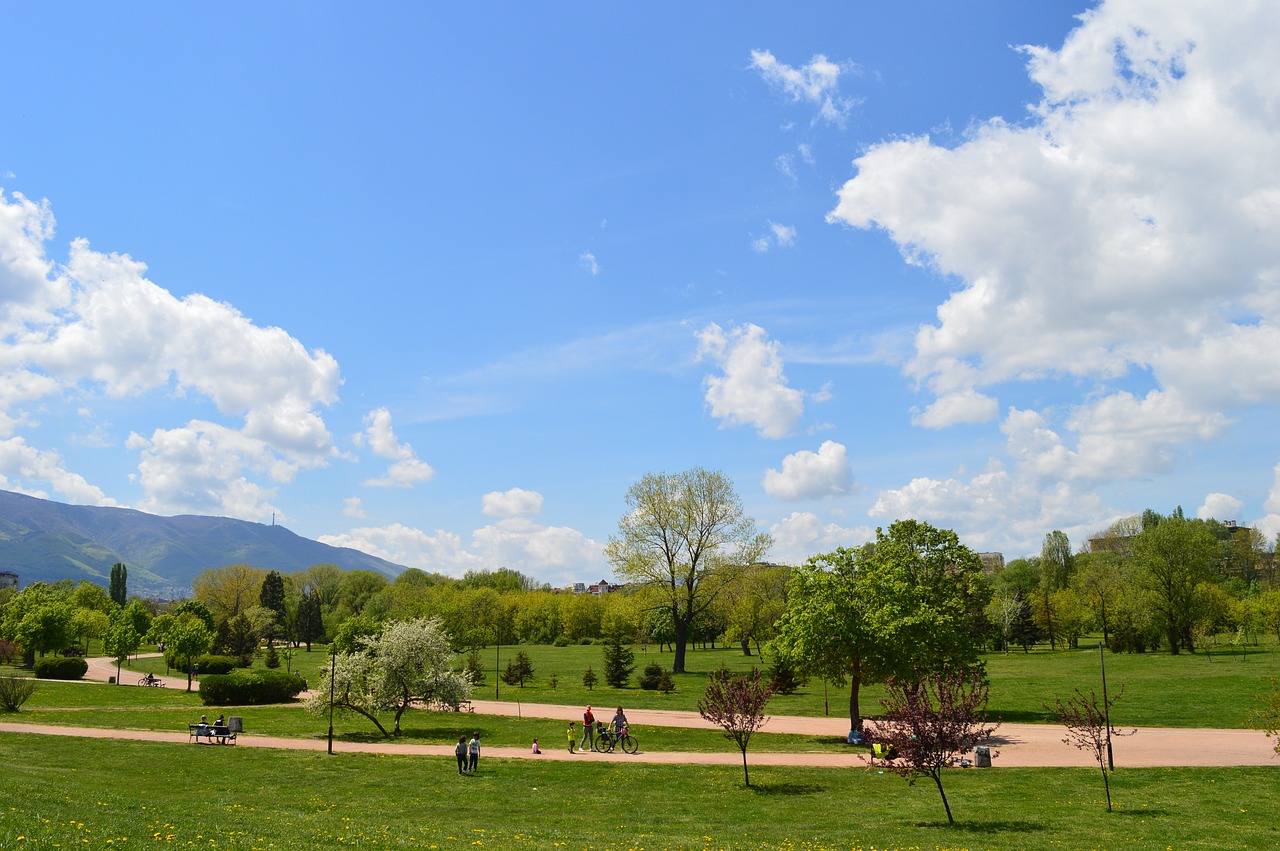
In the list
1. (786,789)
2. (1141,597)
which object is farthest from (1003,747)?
(1141,597)

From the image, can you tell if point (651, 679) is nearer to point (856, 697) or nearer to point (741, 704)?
point (856, 697)

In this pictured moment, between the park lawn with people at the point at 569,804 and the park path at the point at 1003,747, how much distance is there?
193 cm

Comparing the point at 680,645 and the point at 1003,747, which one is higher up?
the point at 680,645

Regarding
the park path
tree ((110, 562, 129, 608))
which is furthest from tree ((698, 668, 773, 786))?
tree ((110, 562, 129, 608))

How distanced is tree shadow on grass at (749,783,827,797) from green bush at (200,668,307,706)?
35144mm

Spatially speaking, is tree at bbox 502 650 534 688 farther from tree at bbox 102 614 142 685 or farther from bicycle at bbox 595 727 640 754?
tree at bbox 102 614 142 685

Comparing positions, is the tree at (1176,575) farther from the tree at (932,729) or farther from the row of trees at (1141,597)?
the tree at (932,729)

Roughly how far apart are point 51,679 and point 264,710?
2916cm

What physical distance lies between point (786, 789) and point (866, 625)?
35.1ft

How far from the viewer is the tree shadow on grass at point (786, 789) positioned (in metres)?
24.7

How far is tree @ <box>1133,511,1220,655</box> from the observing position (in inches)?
3083

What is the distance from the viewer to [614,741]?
33.6 meters

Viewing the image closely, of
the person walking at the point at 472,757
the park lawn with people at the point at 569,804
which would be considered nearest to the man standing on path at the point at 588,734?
the park lawn with people at the point at 569,804

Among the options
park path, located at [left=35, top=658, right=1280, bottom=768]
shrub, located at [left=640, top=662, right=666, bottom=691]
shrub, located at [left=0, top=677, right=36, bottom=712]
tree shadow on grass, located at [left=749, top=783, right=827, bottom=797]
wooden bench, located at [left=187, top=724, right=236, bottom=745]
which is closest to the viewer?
tree shadow on grass, located at [left=749, top=783, right=827, bottom=797]
